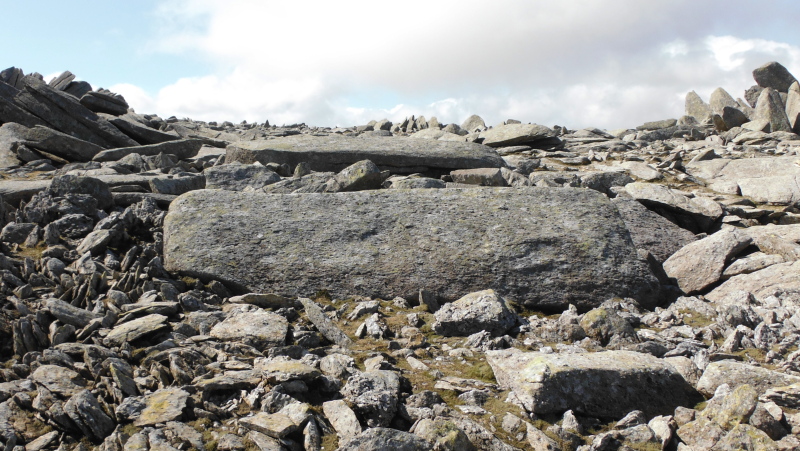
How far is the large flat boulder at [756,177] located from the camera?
14.7m

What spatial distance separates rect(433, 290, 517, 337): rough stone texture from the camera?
22.5 ft

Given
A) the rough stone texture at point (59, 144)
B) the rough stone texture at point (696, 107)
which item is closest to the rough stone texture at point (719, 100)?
the rough stone texture at point (696, 107)

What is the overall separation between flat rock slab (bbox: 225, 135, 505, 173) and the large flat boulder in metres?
7.11

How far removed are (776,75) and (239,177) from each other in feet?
137

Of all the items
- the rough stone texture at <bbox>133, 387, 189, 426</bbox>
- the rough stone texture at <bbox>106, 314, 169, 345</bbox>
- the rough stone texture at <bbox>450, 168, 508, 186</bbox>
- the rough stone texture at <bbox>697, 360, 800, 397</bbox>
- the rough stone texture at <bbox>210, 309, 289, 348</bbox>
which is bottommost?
the rough stone texture at <bbox>697, 360, 800, 397</bbox>

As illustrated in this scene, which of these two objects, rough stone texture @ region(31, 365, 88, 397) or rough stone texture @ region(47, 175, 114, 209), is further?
rough stone texture @ region(47, 175, 114, 209)

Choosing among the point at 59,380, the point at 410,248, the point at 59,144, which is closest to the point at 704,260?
the point at 410,248

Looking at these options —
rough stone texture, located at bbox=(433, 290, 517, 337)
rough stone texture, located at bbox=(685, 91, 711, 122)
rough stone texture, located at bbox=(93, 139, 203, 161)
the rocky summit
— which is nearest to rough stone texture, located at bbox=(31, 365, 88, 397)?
the rocky summit

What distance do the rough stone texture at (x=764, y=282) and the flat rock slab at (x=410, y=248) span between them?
0.99 m

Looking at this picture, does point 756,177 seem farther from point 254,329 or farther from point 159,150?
point 159,150

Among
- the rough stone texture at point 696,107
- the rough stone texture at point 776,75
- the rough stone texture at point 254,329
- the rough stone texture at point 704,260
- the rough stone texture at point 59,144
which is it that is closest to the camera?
the rough stone texture at point 254,329

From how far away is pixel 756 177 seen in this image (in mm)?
16469

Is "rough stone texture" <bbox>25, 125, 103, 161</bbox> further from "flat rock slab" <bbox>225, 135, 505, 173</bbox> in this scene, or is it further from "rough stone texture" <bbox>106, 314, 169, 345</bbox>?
"rough stone texture" <bbox>106, 314, 169, 345</bbox>

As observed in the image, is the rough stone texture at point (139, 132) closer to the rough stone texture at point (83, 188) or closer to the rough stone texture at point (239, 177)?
the rough stone texture at point (239, 177)
